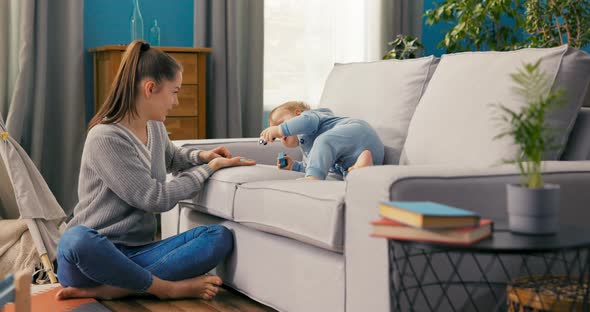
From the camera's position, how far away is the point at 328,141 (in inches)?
111

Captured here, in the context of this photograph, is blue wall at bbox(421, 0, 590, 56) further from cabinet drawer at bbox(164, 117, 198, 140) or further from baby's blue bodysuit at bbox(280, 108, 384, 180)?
baby's blue bodysuit at bbox(280, 108, 384, 180)

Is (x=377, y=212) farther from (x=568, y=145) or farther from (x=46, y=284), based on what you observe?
(x=46, y=284)

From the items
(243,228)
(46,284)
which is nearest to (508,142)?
(243,228)

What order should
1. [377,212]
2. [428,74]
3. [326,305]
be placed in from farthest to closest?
[428,74] → [326,305] → [377,212]

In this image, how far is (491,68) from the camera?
2.49m

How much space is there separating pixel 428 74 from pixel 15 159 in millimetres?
1646

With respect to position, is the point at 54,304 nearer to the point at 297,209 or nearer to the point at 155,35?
the point at 297,209

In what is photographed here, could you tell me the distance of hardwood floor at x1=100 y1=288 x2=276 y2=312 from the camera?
104 inches

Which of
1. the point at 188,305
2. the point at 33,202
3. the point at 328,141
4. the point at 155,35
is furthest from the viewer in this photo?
the point at 155,35

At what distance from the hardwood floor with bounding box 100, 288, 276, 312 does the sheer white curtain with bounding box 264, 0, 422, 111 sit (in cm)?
262

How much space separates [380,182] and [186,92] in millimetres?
2729

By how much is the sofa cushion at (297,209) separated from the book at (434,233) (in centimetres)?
53

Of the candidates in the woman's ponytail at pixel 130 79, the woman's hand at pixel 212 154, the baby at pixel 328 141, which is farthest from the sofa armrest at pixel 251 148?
the woman's ponytail at pixel 130 79

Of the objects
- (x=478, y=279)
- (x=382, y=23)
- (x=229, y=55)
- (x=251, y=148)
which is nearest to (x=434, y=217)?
(x=478, y=279)
